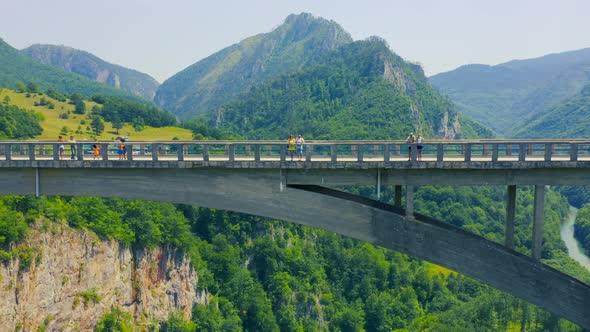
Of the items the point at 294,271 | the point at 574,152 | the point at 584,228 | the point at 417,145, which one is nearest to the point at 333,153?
the point at 417,145

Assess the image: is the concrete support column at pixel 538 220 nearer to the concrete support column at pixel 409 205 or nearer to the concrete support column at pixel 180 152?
the concrete support column at pixel 409 205

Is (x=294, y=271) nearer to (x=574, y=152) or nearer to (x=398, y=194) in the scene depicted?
(x=398, y=194)

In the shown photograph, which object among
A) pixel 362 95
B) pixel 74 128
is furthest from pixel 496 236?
pixel 74 128

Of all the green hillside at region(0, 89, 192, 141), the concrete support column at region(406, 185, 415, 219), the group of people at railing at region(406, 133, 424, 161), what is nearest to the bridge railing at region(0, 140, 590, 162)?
the group of people at railing at region(406, 133, 424, 161)

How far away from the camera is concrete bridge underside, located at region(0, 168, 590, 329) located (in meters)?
21.3

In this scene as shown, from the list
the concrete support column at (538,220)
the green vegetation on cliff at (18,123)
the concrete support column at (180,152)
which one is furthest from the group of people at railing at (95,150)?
the green vegetation on cliff at (18,123)

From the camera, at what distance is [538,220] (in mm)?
20625

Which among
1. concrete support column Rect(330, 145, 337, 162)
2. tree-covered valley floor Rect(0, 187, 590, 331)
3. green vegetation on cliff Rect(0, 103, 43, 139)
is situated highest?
green vegetation on cliff Rect(0, 103, 43, 139)

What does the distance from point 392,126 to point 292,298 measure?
3417 inches

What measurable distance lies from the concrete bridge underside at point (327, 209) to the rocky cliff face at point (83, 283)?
78.7 feet

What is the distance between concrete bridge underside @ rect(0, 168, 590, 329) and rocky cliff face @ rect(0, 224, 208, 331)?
24.0 meters

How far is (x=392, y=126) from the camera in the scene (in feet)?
504

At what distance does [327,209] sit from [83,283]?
3887 centimetres

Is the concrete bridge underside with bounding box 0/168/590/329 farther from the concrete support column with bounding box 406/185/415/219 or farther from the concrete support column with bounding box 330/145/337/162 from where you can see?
the concrete support column with bounding box 330/145/337/162
